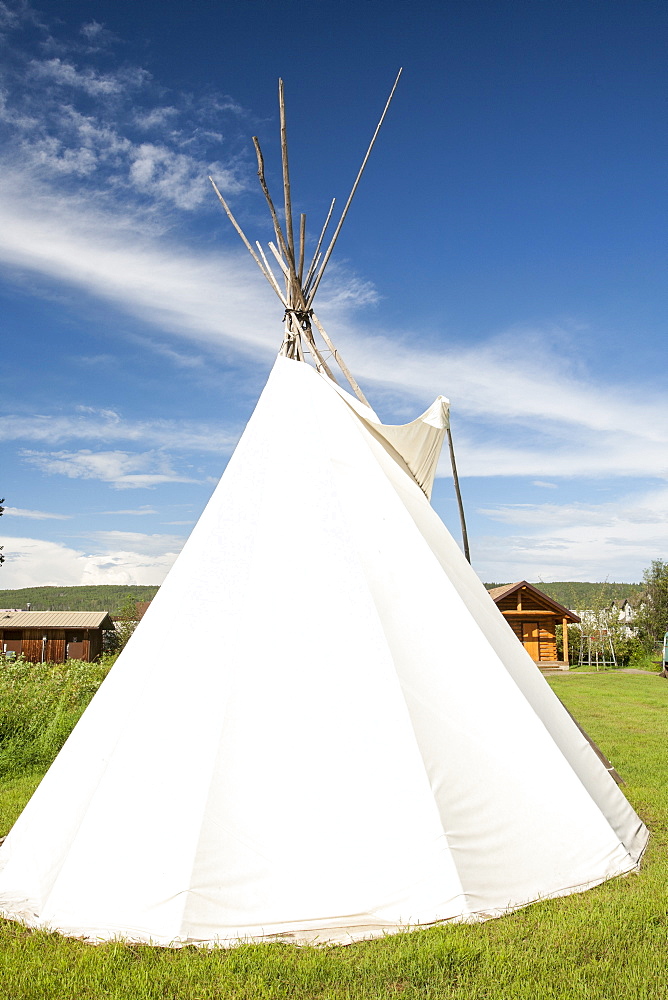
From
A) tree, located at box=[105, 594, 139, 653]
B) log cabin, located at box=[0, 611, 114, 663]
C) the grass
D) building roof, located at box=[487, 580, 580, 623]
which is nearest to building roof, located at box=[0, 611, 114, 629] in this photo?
log cabin, located at box=[0, 611, 114, 663]

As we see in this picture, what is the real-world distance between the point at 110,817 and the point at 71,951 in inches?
21.5

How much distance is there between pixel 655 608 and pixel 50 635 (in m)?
24.4

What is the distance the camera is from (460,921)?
10.1 feet

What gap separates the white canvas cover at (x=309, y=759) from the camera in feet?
10.1

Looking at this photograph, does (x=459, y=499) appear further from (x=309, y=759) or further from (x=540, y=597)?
(x=540, y=597)

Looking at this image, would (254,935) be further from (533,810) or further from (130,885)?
(533,810)

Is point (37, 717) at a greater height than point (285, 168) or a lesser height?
lesser

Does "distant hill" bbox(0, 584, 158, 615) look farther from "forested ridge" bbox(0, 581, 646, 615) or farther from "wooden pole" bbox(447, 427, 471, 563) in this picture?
"wooden pole" bbox(447, 427, 471, 563)

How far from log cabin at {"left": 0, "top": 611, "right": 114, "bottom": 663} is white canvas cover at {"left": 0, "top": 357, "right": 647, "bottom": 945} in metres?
22.7

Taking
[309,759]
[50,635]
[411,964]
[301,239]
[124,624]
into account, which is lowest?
[50,635]

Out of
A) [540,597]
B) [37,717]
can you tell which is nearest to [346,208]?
[37,717]

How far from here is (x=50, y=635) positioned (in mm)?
25500

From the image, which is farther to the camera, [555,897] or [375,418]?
[375,418]

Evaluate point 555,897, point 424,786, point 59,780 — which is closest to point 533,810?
point 555,897
